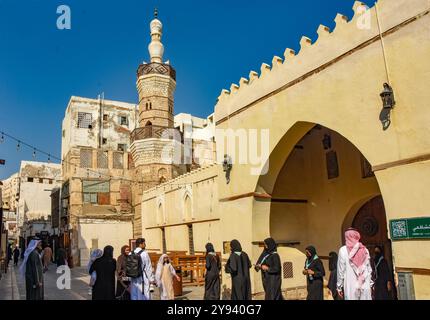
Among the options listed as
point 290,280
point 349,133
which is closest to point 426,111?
point 349,133

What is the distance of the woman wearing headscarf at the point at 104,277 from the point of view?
656cm

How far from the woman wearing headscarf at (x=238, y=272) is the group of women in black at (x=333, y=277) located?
1.14 metres

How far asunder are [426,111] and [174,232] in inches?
494

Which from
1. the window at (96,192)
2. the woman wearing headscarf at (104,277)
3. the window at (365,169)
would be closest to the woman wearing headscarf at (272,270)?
the woman wearing headscarf at (104,277)

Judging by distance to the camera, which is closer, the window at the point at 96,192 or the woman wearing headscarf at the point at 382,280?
the woman wearing headscarf at the point at 382,280

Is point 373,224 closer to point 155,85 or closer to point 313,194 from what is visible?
point 313,194

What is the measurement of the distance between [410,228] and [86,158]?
83.3 feet

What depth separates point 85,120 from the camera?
31.2 metres

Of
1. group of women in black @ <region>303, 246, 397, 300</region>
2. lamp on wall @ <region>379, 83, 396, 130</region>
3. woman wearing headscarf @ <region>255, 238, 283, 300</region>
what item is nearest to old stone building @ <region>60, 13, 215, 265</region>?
woman wearing headscarf @ <region>255, 238, 283, 300</region>

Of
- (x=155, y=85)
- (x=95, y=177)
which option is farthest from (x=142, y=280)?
(x=95, y=177)

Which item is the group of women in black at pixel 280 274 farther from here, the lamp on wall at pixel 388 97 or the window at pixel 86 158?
the window at pixel 86 158

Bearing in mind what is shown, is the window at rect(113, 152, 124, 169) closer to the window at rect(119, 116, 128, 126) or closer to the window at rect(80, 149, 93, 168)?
the window at rect(80, 149, 93, 168)

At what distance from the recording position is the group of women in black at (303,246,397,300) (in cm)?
657
